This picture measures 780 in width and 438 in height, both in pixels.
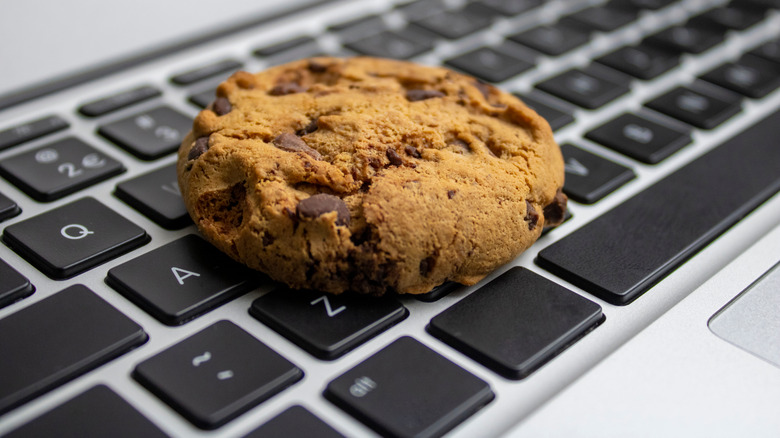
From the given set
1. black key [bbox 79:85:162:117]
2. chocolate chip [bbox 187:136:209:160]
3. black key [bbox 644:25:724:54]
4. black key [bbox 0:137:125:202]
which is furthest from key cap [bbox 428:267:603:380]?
black key [bbox 644:25:724:54]

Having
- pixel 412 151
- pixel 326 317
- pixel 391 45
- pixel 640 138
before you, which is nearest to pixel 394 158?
pixel 412 151

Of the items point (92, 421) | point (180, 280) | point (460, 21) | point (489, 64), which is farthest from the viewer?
point (460, 21)

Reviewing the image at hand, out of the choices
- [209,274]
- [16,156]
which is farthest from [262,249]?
[16,156]

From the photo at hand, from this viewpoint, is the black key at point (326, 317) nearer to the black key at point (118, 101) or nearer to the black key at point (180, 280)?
the black key at point (180, 280)

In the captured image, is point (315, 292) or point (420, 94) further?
point (420, 94)

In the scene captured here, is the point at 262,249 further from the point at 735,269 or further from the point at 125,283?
the point at 735,269

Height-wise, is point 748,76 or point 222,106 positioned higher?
point 222,106

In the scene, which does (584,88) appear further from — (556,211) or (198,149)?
(198,149)
